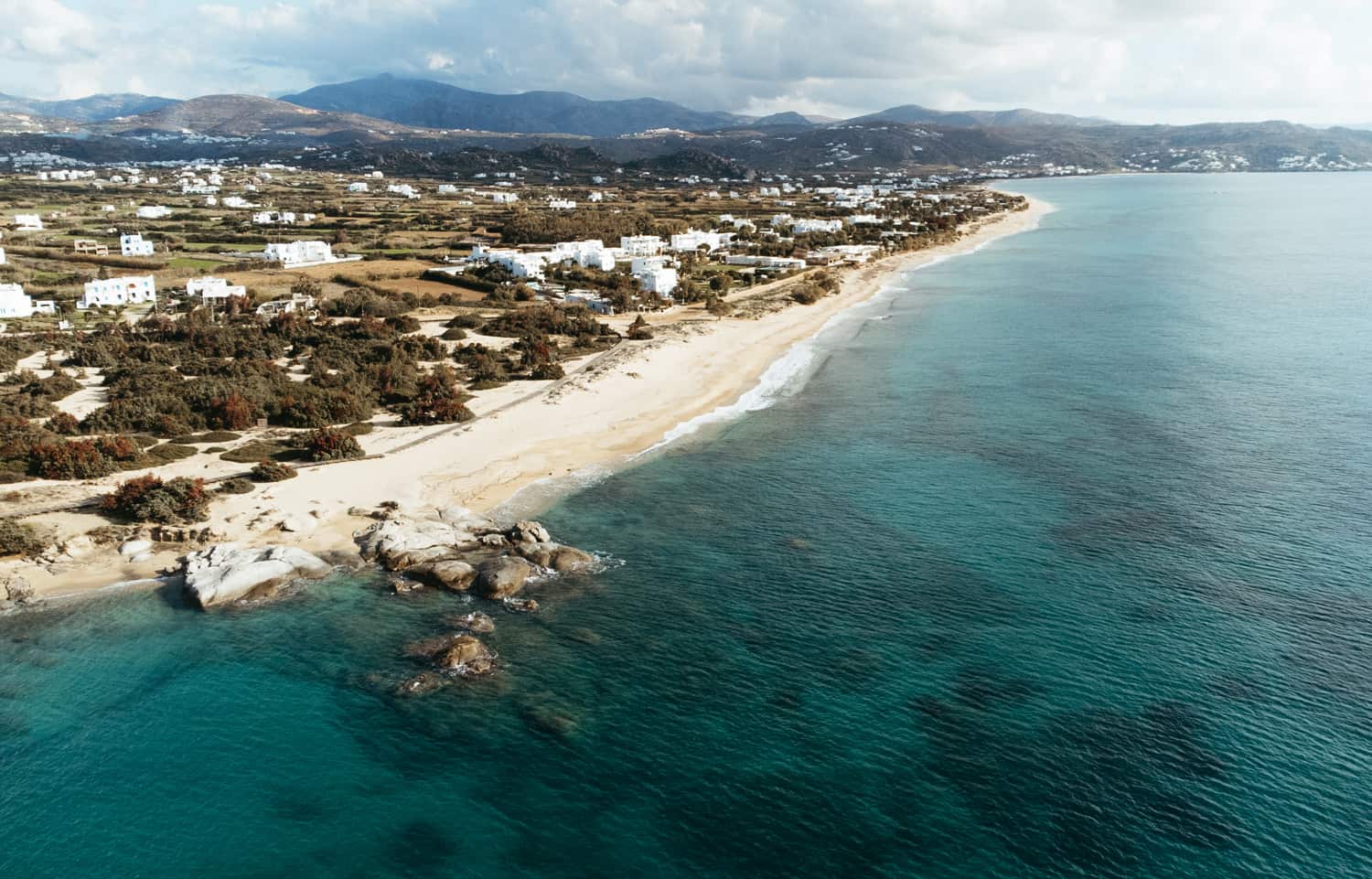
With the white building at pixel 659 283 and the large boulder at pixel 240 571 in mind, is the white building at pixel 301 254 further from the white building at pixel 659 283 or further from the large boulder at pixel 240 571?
the large boulder at pixel 240 571

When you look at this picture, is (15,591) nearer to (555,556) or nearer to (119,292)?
(555,556)

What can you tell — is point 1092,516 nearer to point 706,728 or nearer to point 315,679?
point 706,728

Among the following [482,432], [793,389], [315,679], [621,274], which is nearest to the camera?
[315,679]

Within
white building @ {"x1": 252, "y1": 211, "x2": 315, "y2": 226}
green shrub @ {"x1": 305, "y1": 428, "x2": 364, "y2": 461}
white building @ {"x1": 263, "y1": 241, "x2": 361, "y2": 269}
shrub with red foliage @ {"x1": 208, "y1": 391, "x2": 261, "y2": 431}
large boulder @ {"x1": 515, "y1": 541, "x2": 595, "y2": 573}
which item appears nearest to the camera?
large boulder @ {"x1": 515, "y1": 541, "x2": 595, "y2": 573}

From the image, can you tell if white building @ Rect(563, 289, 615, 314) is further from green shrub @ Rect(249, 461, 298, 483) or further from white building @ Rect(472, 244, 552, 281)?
green shrub @ Rect(249, 461, 298, 483)

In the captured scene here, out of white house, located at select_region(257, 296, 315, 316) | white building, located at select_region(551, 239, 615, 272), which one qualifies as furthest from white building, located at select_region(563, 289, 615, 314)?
white house, located at select_region(257, 296, 315, 316)

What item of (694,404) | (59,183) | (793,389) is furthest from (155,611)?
(59,183)
